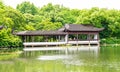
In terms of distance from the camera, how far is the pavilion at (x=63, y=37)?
45688 mm

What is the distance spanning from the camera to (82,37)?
53.3 metres

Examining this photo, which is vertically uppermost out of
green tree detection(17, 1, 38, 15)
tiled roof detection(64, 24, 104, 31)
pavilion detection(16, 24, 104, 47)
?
green tree detection(17, 1, 38, 15)

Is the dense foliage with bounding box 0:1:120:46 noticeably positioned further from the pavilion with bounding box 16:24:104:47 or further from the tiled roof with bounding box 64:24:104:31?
the tiled roof with bounding box 64:24:104:31

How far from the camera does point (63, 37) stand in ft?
162

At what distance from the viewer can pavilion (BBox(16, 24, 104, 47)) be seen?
150 ft

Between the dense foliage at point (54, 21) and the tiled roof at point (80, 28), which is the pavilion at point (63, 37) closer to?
the tiled roof at point (80, 28)

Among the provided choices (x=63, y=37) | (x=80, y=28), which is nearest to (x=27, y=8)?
(x=63, y=37)

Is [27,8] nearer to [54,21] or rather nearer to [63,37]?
[54,21]

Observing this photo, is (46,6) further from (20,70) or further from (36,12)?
(20,70)

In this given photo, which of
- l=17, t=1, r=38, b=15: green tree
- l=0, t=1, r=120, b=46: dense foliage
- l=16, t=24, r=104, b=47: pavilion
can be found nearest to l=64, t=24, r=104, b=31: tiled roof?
l=16, t=24, r=104, b=47: pavilion

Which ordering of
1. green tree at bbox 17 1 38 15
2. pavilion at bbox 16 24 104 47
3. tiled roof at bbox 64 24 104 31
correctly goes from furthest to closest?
green tree at bbox 17 1 38 15 < tiled roof at bbox 64 24 104 31 < pavilion at bbox 16 24 104 47

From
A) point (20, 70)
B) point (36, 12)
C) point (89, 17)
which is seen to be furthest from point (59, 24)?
point (20, 70)

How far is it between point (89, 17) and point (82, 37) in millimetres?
4172

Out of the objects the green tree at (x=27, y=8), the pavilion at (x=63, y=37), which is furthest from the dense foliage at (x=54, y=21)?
the green tree at (x=27, y=8)
